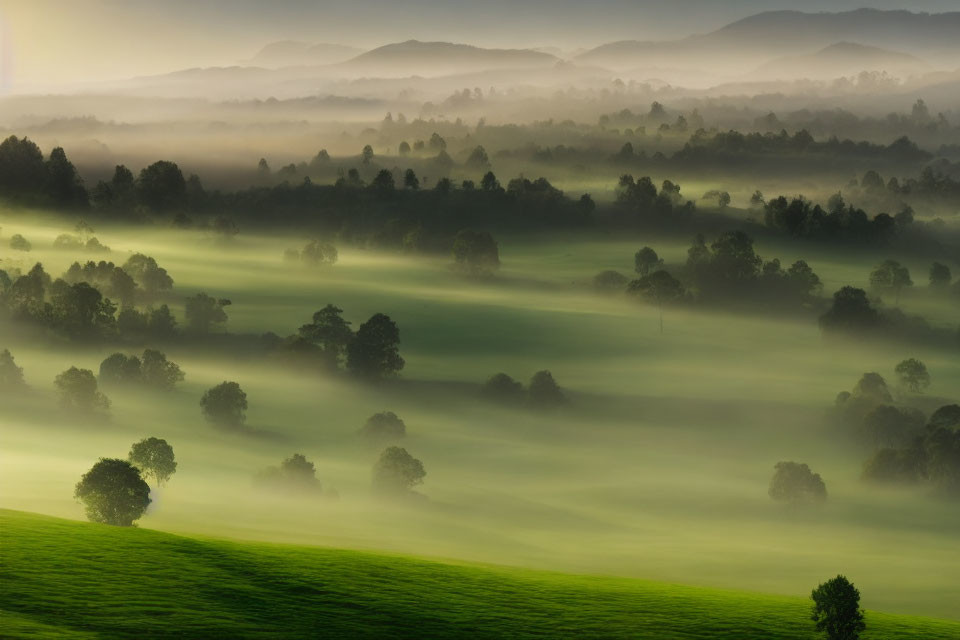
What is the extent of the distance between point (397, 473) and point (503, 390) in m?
59.1

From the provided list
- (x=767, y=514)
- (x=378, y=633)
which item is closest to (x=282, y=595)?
(x=378, y=633)

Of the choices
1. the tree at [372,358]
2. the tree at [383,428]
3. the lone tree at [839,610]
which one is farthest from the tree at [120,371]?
the lone tree at [839,610]

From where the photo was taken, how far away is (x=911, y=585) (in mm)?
101500

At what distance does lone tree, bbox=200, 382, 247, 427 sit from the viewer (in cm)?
16250

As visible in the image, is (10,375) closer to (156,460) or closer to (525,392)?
(156,460)

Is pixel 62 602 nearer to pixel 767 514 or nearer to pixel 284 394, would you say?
pixel 767 514

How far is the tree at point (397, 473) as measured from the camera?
5226 inches

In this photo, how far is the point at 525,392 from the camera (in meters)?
194

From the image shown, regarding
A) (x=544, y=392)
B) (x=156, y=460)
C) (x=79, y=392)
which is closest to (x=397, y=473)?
(x=156, y=460)

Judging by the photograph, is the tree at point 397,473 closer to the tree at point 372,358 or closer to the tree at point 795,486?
the tree at point 795,486

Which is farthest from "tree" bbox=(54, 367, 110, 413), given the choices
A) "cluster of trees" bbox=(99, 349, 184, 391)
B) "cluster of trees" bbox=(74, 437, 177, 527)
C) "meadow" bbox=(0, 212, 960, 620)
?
"cluster of trees" bbox=(74, 437, 177, 527)

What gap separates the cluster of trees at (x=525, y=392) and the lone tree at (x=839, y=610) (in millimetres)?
130563

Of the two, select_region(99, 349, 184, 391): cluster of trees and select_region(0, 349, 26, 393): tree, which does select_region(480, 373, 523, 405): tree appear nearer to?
select_region(99, 349, 184, 391): cluster of trees

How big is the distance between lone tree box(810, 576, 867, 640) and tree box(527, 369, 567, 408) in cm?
13184
